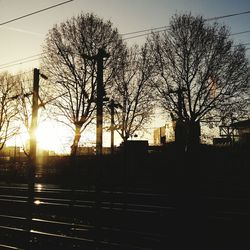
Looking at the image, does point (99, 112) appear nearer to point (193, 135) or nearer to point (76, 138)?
point (193, 135)

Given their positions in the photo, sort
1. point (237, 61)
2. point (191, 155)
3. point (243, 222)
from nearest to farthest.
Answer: point (243, 222), point (191, 155), point (237, 61)

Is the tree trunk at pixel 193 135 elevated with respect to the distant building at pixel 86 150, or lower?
elevated

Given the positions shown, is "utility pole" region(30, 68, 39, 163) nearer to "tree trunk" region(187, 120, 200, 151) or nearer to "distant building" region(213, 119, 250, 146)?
"tree trunk" region(187, 120, 200, 151)

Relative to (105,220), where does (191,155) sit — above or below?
above

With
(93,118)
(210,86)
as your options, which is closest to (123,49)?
(93,118)

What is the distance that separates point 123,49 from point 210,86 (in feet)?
28.0

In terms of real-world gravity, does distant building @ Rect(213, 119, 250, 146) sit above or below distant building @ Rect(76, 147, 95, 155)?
above

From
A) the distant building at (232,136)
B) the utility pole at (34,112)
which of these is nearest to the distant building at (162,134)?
the distant building at (232,136)

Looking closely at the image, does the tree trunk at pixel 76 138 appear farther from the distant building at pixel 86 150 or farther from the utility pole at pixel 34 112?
the utility pole at pixel 34 112

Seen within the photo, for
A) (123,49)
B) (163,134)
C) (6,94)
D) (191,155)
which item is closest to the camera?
(191,155)

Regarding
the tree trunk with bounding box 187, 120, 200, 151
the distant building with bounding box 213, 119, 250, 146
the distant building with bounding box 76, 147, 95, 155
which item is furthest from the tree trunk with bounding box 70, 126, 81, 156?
the distant building with bounding box 213, 119, 250, 146

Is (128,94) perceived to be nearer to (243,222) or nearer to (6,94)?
(6,94)

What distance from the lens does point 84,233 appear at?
720cm

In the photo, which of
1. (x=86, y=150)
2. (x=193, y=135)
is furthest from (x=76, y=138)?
(x=193, y=135)
